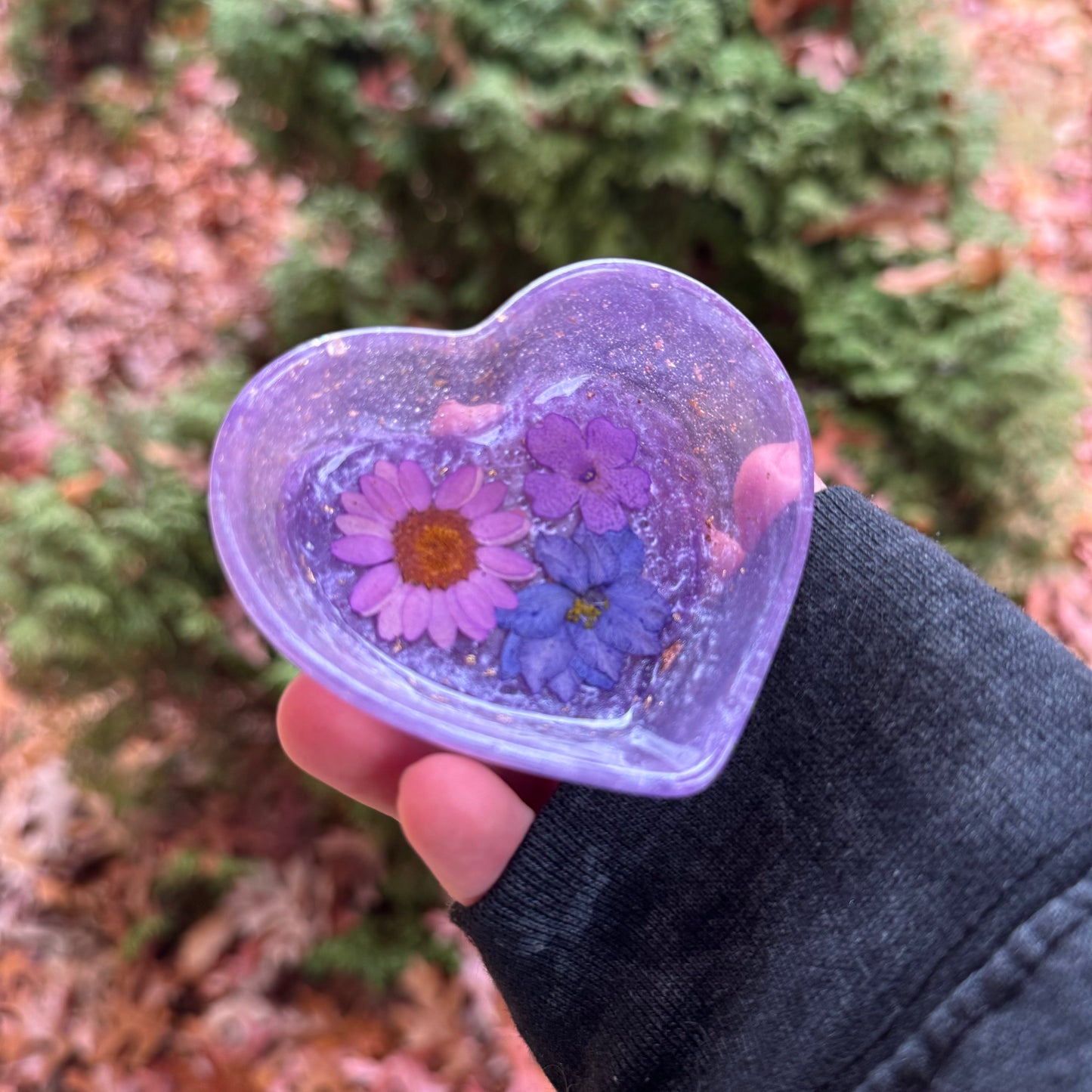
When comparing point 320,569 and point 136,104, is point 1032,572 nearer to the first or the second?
point 320,569

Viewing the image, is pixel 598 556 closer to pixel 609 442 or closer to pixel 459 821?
pixel 609 442

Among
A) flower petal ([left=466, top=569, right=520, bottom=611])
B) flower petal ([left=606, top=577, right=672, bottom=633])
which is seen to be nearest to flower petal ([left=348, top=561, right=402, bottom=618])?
flower petal ([left=466, top=569, right=520, bottom=611])

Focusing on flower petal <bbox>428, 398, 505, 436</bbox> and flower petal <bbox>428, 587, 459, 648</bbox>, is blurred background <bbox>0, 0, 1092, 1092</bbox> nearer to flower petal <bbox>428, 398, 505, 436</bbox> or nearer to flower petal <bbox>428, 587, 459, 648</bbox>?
flower petal <bbox>428, 587, 459, 648</bbox>

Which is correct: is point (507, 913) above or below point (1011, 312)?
below

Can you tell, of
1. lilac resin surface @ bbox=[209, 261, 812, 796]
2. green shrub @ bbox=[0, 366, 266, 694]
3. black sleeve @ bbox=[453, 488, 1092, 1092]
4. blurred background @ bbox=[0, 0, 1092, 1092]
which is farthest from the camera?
blurred background @ bbox=[0, 0, 1092, 1092]

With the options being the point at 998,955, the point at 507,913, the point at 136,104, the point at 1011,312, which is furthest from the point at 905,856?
the point at 136,104

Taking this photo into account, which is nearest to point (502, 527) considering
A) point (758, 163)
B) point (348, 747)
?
point (348, 747)

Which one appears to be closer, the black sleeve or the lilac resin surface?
the black sleeve
